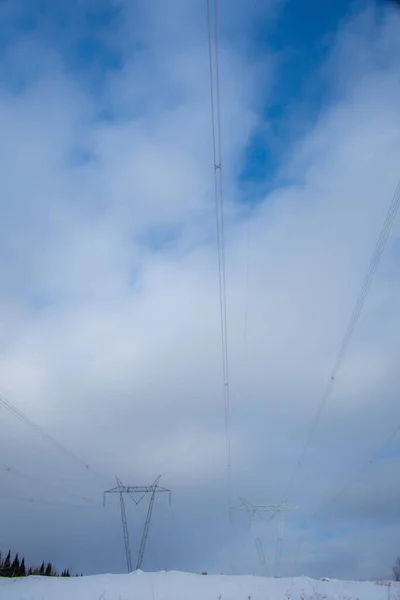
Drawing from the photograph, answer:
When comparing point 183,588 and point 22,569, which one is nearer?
point 183,588

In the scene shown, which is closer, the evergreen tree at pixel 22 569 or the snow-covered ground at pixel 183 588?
the snow-covered ground at pixel 183 588

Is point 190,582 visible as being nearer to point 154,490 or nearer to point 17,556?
point 154,490

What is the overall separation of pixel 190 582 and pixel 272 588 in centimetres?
514

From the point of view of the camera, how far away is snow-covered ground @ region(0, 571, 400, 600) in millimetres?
26797

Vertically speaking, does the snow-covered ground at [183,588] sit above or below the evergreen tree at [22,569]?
above

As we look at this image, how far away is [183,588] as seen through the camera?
28188 mm

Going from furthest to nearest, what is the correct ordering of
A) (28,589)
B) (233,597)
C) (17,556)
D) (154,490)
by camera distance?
(17,556)
(154,490)
(28,589)
(233,597)

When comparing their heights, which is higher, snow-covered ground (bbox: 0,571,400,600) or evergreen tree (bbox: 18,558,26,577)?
snow-covered ground (bbox: 0,571,400,600)

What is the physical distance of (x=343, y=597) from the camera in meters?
27.6

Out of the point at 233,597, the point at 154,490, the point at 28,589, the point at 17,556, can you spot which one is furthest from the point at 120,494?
the point at 17,556

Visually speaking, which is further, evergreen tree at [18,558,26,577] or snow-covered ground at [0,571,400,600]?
evergreen tree at [18,558,26,577]

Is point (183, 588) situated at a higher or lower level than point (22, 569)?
higher

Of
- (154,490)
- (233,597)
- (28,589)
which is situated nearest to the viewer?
(233,597)

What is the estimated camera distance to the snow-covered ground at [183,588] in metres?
26.8
